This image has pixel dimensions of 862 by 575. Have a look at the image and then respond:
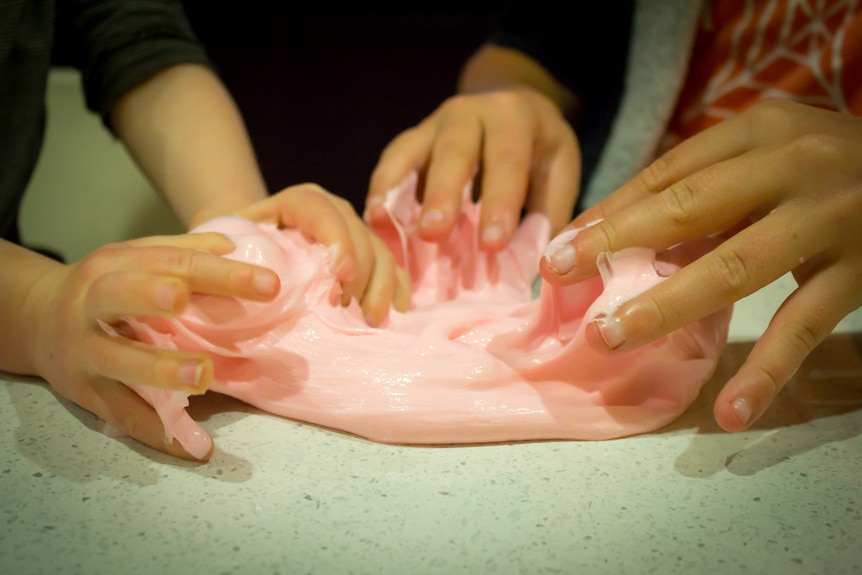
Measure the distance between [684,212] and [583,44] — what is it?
29.0 inches

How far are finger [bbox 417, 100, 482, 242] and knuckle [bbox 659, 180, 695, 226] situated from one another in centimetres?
26

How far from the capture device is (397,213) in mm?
775

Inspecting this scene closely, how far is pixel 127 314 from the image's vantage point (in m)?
0.47

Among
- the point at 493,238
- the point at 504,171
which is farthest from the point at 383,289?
the point at 504,171

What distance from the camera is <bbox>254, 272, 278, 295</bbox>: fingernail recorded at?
19.3 inches

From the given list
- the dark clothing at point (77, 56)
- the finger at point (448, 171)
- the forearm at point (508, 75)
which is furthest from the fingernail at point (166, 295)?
the forearm at point (508, 75)

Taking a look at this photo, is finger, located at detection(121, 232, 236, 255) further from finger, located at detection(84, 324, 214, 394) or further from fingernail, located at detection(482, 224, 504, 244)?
fingernail, located at detection(482, 224, 504, 244)

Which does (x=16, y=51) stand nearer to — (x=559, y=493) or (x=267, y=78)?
(x=559, y=493)

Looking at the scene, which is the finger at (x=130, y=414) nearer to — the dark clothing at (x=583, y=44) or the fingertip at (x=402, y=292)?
the fingertip at (x=402, y=292)

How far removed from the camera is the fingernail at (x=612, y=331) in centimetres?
49

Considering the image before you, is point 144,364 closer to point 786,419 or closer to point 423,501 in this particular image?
point 423,501


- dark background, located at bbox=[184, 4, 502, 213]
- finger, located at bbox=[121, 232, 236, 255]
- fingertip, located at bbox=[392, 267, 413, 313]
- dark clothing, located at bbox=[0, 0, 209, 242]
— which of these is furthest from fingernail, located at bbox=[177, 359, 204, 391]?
dark background, located at bbox=[184, 4, 502, 213]

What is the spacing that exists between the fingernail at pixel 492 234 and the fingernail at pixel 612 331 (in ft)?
0.83

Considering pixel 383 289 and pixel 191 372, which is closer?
pixel 191 372
